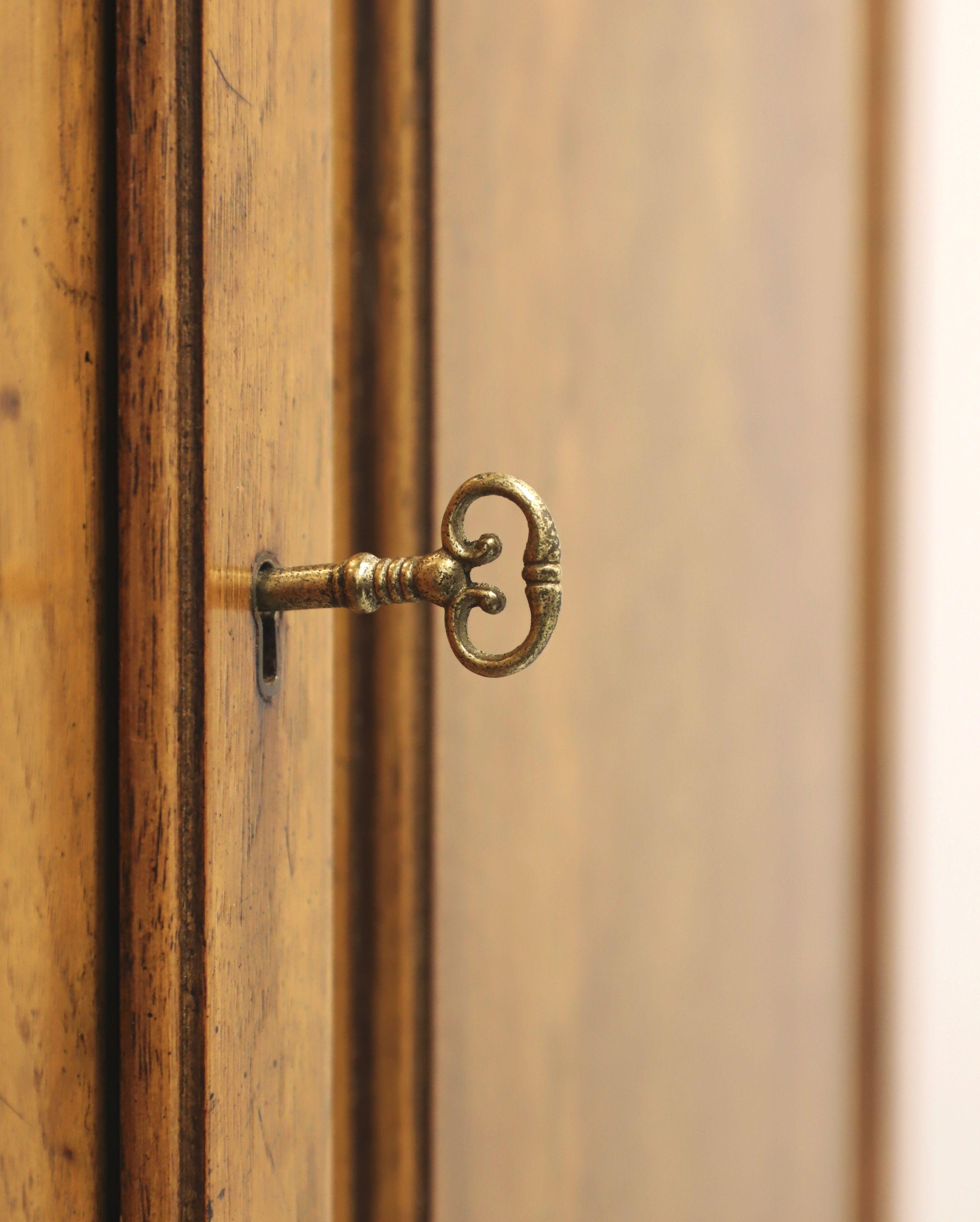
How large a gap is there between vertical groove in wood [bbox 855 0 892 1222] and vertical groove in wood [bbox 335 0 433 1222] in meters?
0.59

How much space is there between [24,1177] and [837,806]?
757mm

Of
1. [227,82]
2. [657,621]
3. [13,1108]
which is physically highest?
[227,82]

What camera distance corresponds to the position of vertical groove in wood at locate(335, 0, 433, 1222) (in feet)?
1.45

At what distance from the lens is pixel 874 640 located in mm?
914

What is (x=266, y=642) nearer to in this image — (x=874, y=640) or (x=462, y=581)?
(x=462, y=581)

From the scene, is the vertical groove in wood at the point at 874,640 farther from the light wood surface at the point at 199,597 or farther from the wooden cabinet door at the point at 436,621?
the light wood surface at the point at 199,597

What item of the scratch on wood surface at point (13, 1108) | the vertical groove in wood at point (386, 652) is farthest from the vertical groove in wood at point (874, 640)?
the scratch on wood surface at point (13, 1108)

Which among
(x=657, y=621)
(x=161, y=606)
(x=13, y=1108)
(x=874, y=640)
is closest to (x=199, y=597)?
(x=161, y=606)

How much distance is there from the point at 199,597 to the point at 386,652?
0.19 metres

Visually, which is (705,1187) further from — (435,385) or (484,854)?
(435,385)

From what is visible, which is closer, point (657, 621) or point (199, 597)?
point (199, 597)

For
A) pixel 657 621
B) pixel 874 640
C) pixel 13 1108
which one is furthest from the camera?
pixel 874 640

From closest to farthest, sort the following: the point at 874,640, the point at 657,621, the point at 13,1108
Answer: the point at 13,1108, the point at 657,621, the point at 874,640

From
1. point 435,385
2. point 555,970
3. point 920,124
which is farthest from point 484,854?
point 920,124
